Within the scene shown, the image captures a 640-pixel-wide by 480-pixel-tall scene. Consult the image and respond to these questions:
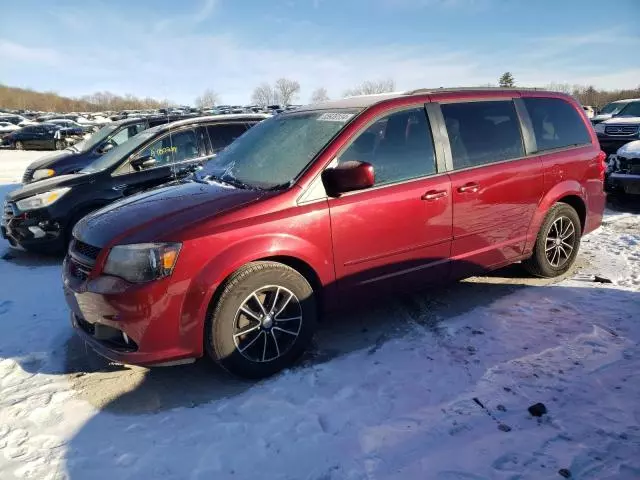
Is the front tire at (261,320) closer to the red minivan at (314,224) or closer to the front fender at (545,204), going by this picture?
the red minivan at (314,224)

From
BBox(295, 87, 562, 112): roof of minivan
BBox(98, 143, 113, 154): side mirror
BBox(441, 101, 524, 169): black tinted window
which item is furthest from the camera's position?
BBox(98, 143, 113, 154): side mirror

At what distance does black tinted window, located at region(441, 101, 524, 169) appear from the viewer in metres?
3.98

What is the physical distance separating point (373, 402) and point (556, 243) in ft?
9.69

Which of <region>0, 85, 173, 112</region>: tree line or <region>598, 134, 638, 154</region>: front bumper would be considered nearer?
<region>598, 134, 638, 154</region>: front bumper

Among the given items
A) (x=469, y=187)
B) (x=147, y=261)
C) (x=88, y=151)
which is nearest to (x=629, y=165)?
(x=469, y=187)

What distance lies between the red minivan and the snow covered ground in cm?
36

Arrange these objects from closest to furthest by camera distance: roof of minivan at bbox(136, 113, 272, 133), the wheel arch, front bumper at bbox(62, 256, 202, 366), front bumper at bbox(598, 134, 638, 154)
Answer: front bumper at bbox(62, 256, 202, 366) < the wheel arch < roof of minivan at bbox(136, 113, 272, 133) < front bumper at bbox(598, 134, 638, 154)

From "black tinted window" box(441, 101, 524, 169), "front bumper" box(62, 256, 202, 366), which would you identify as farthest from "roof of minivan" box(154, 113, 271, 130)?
"front bumper" box(62, 256, 202, 366)

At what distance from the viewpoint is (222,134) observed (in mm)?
7027

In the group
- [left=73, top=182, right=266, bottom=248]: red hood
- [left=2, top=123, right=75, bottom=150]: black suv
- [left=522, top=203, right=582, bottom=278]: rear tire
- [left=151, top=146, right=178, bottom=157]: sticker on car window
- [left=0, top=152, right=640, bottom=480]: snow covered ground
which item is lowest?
[left=0, top=152, right=640, bottom=480]: snow covered ground

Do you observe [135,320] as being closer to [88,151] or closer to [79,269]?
[79,269]

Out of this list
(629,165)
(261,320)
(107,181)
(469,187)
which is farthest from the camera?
(629,165)

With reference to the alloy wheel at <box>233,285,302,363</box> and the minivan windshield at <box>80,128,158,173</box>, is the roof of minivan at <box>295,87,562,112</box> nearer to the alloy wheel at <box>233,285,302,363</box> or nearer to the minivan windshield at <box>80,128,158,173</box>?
the alloy wheel at <box>233,285,302,363</box>

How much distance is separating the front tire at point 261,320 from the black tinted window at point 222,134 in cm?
421
